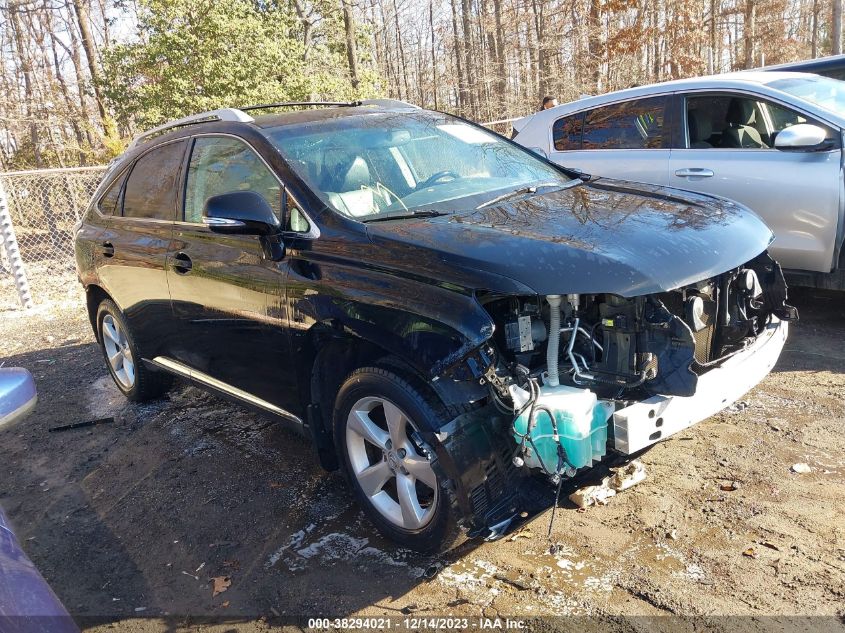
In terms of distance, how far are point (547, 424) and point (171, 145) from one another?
3.15 meters

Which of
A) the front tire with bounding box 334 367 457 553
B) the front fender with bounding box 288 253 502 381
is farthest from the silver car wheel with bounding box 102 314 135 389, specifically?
the front tire with bounding box 334 367 457 553

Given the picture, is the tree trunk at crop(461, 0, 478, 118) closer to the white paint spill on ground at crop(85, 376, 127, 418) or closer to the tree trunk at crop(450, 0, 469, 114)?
the tree trunk at crop(450, 0, 469, 114)

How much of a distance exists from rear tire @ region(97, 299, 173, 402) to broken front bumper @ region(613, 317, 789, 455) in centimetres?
362

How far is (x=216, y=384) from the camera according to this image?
4.14m

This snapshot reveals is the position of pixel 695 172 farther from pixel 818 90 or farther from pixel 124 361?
pixel 124 361

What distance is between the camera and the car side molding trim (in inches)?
144

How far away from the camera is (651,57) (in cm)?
2873

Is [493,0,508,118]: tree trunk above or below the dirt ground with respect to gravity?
above

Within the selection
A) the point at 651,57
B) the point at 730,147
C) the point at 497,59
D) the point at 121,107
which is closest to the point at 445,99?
the point at 497,59

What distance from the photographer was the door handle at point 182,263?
13.2 ft

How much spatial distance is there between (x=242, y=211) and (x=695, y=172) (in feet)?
13.1

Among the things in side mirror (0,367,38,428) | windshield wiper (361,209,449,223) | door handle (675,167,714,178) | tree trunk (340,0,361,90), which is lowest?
door handle (675,167,714,178)

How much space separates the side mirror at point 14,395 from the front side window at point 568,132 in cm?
566

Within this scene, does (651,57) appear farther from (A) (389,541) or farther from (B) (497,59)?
(A) (389,541)
